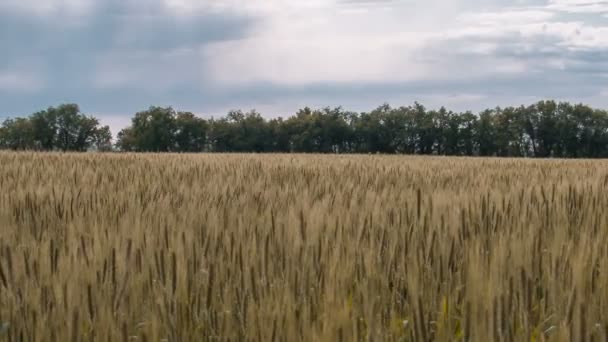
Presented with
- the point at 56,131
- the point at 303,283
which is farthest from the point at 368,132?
the point at 303,283

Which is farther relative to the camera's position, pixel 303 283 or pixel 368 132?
pixel 368 132

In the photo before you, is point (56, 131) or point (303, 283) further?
point (56, 131)

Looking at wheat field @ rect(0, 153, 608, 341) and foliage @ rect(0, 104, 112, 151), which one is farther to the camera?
foliage @ rect(0, 104, 112, 151)

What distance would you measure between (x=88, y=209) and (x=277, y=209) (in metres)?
0.83

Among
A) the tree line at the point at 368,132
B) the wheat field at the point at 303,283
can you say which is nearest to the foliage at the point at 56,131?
the tree line at the point at 368,132

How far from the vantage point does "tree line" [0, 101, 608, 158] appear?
3300 inches

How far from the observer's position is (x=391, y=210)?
2875mm

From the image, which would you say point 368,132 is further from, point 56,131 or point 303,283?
point 303,283

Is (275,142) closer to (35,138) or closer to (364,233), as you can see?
(35,138)

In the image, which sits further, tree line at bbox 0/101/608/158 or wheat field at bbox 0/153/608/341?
tree line at bbox 0/101/608/158

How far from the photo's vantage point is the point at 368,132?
8388 centimetres

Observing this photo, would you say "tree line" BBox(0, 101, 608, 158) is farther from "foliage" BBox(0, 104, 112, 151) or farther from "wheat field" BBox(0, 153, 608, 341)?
"wheat field" BBox(0, 153, 608, 341)

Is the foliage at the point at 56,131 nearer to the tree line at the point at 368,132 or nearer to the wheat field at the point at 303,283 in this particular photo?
the tree line at the point at 368,132

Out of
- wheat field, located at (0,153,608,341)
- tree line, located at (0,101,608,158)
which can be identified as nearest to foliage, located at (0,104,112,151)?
tree line, located at (0,101,608,158)
